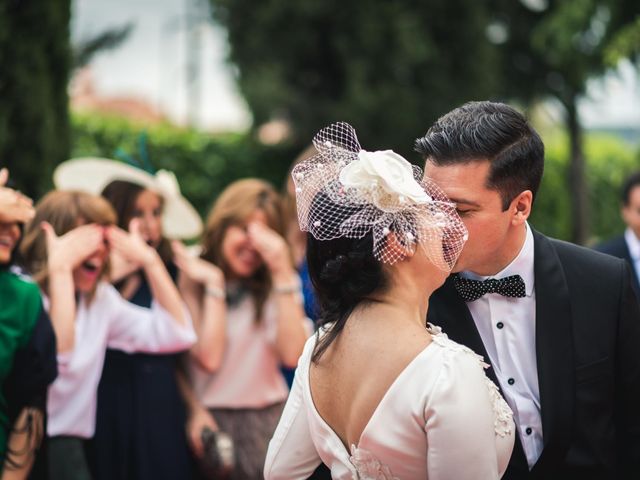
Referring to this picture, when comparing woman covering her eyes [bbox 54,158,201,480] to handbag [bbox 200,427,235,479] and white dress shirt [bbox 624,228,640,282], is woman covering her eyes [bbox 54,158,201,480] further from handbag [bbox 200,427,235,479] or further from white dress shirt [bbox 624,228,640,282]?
white dress shirt [bbox 624,228,640,282]

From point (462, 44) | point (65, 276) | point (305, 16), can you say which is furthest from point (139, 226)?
point (462, 44)

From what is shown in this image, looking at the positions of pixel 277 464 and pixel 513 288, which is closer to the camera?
pixel 277 464

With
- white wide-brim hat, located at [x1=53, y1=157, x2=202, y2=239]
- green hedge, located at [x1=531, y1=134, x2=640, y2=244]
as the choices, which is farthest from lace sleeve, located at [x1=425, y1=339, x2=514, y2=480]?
green hedge, located at [x1=531, y1=134, x2=640, y2=244]

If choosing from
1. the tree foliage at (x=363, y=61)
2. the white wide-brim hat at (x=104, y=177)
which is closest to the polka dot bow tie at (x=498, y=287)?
the white wide-brim hat at (x=104, y=177)

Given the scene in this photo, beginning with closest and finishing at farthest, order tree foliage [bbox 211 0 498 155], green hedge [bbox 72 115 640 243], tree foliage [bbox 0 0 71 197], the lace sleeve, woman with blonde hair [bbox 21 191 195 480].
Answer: the lace sleeve
woman with blonde hair [bbox 21 191 195 480]
tree foliage [bbox 0 0 71 197]
green hedge [bbox 72 115 640 243]
tree foliage [bbox 211 0 498 155]

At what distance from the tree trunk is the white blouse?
37.5 feet

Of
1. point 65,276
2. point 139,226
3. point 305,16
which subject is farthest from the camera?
point 305,16

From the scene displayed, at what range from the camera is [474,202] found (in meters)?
2.64

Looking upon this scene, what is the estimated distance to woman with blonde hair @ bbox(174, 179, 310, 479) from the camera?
445 cm

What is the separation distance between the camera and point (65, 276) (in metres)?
3.96

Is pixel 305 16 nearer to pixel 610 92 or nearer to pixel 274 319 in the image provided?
pixel 610 92

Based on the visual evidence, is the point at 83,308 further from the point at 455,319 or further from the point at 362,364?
the point at 362,364

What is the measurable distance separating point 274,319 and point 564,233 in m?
11.7

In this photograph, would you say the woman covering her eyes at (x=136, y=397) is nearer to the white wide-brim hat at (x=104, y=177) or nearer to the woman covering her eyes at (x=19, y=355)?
the white wide-brim hat at (x=104, y=177)
